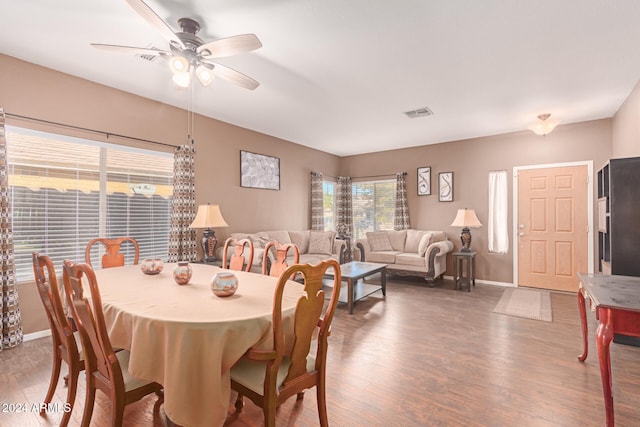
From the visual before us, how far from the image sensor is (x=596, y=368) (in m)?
2.43

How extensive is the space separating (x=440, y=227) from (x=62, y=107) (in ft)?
19.3

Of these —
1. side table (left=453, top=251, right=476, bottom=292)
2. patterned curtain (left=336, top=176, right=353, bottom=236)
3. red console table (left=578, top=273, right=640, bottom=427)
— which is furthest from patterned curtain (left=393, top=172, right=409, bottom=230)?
red console table (left=578, top=273, right=640, bottom=427)

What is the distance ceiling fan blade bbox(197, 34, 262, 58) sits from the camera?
1.99 metres

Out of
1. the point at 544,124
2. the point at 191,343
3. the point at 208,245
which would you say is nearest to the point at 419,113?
the point at 544,124

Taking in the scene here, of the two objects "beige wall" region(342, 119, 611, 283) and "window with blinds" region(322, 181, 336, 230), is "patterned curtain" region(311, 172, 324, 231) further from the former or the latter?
"beige wall" region(342, 119, 611, 283)

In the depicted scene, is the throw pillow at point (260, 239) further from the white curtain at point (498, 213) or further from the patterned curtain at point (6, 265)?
the white curtain at point (498, 213)

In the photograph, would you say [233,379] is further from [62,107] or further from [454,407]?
[62,107]

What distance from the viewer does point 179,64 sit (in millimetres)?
2271

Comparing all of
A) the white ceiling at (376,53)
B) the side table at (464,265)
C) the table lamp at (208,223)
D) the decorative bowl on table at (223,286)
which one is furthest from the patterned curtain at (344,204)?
the decorative bowl on table at (223,286)

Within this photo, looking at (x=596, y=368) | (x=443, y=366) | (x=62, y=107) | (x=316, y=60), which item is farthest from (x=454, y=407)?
(x=62, y=107)

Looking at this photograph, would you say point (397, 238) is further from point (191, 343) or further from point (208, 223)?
point (191, 343)

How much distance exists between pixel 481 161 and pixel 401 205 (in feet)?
5.40

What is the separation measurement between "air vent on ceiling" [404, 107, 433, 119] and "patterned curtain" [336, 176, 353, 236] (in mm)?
2832

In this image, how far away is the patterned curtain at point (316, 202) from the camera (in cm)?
641
